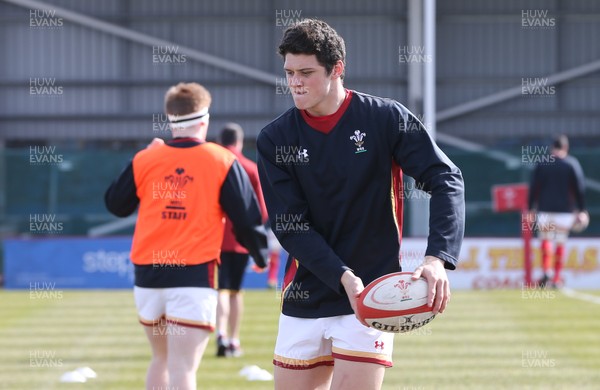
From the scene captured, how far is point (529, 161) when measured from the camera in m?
22.0

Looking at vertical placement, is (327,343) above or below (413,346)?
above

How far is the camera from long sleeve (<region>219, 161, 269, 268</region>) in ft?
21.3

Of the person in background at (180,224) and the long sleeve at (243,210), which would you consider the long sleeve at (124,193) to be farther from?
the long sleeve at (243,210)

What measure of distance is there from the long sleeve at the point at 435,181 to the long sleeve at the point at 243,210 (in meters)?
1.90

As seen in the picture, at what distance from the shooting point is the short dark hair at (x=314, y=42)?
4527 millimetres

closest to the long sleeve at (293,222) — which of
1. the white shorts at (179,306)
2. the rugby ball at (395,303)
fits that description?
the rugby ball at (395,303)

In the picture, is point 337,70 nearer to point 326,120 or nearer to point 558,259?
point 326,120

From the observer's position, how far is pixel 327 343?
4.82m

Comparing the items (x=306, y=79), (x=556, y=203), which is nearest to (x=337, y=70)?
(x=306, y=79)

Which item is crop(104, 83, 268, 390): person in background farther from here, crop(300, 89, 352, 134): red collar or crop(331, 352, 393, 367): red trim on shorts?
crop(300, 89, 352, 134): red collar

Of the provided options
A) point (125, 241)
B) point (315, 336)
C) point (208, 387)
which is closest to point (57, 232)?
point (125, 241)

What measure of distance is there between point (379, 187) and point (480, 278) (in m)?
14.0

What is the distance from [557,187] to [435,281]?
44.3 feet

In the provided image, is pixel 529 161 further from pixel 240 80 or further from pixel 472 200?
pixel 240 80
